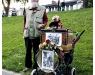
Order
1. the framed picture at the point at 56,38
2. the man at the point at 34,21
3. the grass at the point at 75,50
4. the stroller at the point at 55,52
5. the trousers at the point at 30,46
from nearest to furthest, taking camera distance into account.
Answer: the stroller at the point at 55,52 < the framed picture at the point at 56,38 < the man at the point at 34,21 < the trousers at the point at 30,46 < the grass at the point at 75,50

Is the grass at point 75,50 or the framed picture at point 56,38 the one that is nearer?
the framed picture at point 56,38

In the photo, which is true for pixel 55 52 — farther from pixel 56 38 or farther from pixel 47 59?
pixel 56 38

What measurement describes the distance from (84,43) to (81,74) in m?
2.10

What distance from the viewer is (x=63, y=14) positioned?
13062 millimetres

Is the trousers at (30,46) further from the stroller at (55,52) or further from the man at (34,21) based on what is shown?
the stroller at (55,52)

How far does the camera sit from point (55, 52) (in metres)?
4.62

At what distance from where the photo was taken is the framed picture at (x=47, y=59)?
15.3 ft

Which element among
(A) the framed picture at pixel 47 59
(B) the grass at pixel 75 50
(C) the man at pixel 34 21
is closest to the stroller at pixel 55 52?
(A) the framed picture at pixel 47 59

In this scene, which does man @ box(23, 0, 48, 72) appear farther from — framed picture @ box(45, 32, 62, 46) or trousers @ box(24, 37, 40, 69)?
framed picture @ box(45, 32, 62, 46)

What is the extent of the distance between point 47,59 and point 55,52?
0.19 meters

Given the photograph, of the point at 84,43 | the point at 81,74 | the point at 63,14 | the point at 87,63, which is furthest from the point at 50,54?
the point at 63,14

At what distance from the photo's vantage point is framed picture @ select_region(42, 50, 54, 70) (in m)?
4.66

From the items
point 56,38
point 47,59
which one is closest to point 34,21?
point 56,38

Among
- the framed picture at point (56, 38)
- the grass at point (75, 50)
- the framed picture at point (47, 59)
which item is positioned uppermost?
the framed picture at point (56, 38)
